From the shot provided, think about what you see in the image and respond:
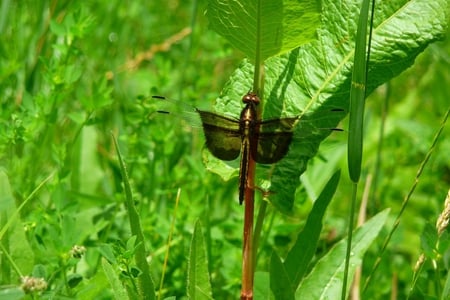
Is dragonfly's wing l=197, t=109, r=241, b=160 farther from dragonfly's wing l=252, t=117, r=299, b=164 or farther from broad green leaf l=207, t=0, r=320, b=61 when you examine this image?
broad green leaf l=207, t=0, r=320, b=61

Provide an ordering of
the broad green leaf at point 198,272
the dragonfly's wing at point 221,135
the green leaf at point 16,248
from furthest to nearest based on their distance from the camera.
Result: the green leaf at point 16,248 < the dragonfly's wing at point 221,135 < the broad green leaf at point 198,272

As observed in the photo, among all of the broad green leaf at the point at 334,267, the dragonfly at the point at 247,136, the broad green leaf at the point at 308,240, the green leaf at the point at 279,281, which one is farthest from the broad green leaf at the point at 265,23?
the broad green leaf at the point at 334,267

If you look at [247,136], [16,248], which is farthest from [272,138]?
[16,248]

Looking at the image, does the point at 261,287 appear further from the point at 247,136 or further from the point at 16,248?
the point at 16,248

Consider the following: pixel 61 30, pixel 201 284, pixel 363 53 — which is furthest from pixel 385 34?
pixel 61 30

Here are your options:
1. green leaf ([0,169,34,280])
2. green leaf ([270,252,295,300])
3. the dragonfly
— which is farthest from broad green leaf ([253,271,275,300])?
green leaf ([0,169,34,280])

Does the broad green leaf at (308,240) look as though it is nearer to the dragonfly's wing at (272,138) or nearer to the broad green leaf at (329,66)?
the broad green leaf at (329,66)
